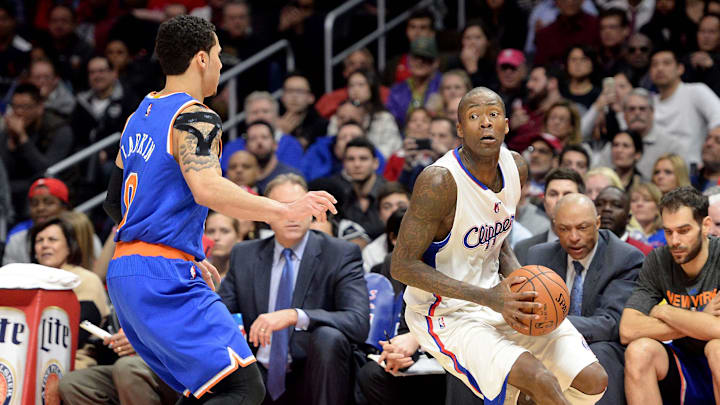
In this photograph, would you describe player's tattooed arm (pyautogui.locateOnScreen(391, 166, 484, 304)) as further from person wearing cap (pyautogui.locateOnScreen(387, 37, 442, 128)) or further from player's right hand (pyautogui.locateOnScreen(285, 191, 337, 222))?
person wearing cap (pyautogui.locateOnScreen(387, 37, 442, 128))

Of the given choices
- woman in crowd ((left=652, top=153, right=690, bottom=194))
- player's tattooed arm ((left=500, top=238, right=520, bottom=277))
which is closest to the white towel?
player's tattooed arm ((left=500, top=238, right=520, bottom=277))

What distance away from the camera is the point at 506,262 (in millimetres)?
5000

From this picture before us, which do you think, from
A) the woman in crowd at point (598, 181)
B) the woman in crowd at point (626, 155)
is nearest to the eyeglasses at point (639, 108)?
the woman in crowd at point (626, 155)

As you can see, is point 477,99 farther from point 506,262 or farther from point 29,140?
point 29,140

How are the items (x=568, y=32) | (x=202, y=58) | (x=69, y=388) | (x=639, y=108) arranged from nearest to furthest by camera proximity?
(x=202, y=58) → (x=69, y=388) → (x=639, y=108) → (x=568, y=32)

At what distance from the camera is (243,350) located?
3916 mm

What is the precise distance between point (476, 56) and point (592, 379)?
21.5 ft

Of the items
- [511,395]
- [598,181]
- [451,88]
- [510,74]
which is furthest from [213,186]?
[510,74]

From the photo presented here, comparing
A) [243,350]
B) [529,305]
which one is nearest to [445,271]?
[529,305]

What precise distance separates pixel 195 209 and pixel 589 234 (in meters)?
2.71

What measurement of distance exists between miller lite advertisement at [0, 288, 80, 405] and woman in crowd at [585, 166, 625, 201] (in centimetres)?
398

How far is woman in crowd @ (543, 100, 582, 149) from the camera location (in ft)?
29.3

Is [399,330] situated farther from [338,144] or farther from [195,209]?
[338,144]

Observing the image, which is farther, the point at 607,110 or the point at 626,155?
the point at 607,110
